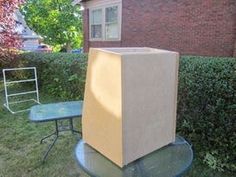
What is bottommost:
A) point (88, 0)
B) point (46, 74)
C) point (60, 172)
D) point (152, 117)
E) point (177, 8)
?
point (60, 172)

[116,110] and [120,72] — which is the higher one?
[120,72]

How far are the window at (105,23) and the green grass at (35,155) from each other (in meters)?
6.94

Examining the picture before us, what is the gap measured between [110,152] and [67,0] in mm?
23776

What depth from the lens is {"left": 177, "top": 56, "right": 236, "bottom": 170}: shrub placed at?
3041 mm

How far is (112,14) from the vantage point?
11.1 meters

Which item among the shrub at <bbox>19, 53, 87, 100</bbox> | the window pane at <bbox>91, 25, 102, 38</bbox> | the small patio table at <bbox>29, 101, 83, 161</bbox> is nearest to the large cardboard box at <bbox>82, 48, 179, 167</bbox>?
the small patio table at <bbox>29, 101, 83, 161</bbox>

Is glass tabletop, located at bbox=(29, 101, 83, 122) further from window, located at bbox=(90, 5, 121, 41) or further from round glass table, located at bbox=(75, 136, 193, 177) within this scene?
window, located at bbox=(90, 5, 121, 41)

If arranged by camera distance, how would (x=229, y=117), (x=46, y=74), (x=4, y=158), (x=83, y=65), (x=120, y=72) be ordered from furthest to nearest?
(x=46, y=74) < (x=83, y=65) < (x=4, y=158) < (x=229, y=117) < (x=120, y=72)

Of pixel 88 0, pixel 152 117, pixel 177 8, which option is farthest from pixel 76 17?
pixel 152 117

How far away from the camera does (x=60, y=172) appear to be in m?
3.23

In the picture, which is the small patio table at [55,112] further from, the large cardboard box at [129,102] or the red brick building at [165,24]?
the red brick building at [165,24]

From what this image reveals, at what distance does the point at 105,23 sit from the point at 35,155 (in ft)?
28.4

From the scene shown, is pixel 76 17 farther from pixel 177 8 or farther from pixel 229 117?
pixel 229 117

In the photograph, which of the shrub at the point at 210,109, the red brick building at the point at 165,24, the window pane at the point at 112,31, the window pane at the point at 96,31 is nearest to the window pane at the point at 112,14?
the red brick building at the point at 165,24
